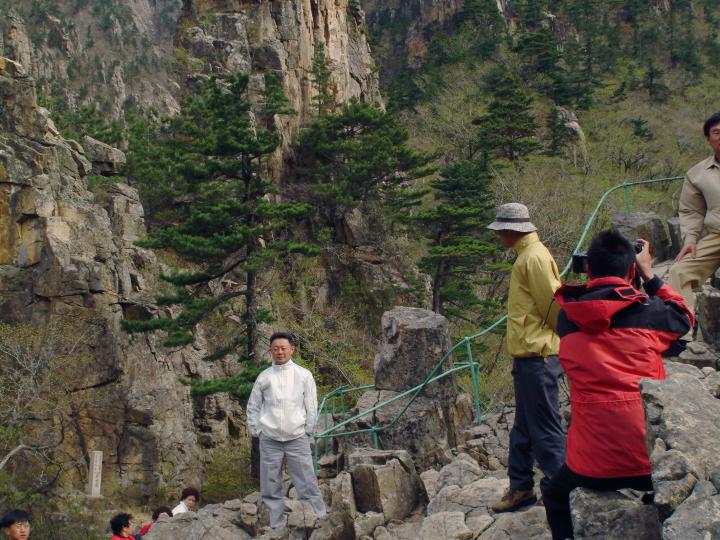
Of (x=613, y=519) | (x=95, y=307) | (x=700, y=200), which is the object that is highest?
(x=95, y=307)

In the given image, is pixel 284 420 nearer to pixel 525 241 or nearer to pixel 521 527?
pixel 521 527

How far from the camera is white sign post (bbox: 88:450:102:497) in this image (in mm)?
14452

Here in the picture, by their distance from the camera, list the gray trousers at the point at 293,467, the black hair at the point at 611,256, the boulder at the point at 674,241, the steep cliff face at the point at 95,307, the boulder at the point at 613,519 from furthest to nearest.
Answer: the steep cliff face at the point at 95,307, the boulder at the point at 674,241, the gray trousers at the point at 293,467, the black hair at the point at 611,256, the boulder at the point at 613,519

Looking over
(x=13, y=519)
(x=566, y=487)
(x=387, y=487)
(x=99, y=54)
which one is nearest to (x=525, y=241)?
(x=566, y=487)

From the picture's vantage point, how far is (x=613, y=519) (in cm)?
285

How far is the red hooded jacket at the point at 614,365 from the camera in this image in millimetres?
2861

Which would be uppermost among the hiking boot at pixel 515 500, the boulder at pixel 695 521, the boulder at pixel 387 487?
the boulder at pixel 695 521

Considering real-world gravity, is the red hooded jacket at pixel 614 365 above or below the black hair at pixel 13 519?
above

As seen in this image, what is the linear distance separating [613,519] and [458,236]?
58.3 ft

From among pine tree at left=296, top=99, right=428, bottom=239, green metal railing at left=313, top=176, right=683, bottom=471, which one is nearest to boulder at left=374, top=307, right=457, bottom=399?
green metal railing at left=313, top=176, right=683, bottom=471

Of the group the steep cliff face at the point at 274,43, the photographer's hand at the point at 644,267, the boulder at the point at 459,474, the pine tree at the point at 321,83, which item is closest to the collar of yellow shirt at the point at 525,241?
the photographer's hand at the point at 644,267

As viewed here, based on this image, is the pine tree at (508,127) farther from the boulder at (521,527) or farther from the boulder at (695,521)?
the boulder at (695,521)

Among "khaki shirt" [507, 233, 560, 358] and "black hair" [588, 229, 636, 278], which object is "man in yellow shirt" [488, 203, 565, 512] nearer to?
"khaki shirt" [507, 233, 560, 358]

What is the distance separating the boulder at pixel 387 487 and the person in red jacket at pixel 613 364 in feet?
8.10
